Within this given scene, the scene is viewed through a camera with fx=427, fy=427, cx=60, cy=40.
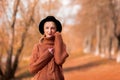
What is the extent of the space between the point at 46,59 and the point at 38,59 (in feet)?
0.38

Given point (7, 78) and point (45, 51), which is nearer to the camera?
point (45, 51)

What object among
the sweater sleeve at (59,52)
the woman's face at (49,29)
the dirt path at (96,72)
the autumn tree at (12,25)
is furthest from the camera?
the dirt path at (96,72)

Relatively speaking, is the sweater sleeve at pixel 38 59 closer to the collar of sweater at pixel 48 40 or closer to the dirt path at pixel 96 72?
the collar of sweater at pixel 48 40

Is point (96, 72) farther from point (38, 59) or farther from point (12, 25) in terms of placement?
point (38, 59)

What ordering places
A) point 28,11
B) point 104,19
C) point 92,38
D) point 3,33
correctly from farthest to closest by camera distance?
point 92,38
point 104,19
point 3,33
point 28,11

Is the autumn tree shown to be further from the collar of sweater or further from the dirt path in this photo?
the collar of sweater

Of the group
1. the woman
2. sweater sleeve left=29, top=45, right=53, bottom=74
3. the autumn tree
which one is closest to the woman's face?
the woman

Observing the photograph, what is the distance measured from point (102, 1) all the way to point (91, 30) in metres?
24.0

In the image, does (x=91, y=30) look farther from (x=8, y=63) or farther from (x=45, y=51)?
(x=45, y=51)

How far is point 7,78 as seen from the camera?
92.8ft

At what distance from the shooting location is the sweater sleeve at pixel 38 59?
243 inches

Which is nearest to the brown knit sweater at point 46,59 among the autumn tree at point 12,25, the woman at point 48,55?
the woman at point 48,55

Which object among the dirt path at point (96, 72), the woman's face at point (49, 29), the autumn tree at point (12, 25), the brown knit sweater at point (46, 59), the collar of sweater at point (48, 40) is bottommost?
the dirt path at point (96, 72)

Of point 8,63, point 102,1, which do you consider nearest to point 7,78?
point 8,63
